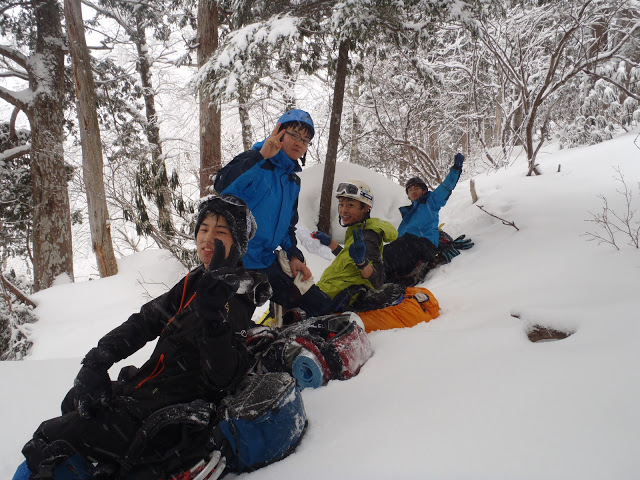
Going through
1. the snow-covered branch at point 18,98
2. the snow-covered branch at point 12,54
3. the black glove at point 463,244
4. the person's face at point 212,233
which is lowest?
the black glove at point 463,244

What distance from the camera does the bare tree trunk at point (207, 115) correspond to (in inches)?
272

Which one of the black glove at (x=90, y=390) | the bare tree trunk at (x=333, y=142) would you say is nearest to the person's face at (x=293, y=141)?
the black glove at (x=90, y=390)

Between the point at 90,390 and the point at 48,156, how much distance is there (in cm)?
879

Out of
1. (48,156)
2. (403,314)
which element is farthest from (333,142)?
(48,156)

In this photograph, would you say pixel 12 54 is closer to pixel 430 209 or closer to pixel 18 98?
pixel 18 98

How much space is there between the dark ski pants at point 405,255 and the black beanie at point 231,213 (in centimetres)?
269

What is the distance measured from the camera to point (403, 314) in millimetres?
2912

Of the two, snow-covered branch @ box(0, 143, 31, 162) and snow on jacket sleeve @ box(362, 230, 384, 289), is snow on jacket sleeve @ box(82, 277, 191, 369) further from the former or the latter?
snow-covered branch @ box(0, 143, 31, 162)

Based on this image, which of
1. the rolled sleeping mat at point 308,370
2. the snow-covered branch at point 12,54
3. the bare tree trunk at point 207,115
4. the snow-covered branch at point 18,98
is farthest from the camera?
the snow-covered branch at point 18,98

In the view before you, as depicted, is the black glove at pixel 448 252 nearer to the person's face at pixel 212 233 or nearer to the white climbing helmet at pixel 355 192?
the white climbing helmet at pixel 355 192

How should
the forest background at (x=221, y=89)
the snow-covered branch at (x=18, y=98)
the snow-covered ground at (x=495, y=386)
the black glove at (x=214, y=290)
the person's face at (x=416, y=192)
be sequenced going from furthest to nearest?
the snow-covered branch at (x=18, y=98) → the forest background at (x=221, y=89) → the person's face at (x=416, y=192) → the black glove at (x=214, y=290) → the snow-covered ground at (x=495, y=386)

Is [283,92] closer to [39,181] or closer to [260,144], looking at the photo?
[39,181]

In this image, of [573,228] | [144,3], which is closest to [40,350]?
[573,228]

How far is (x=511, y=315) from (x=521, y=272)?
1142 mm
